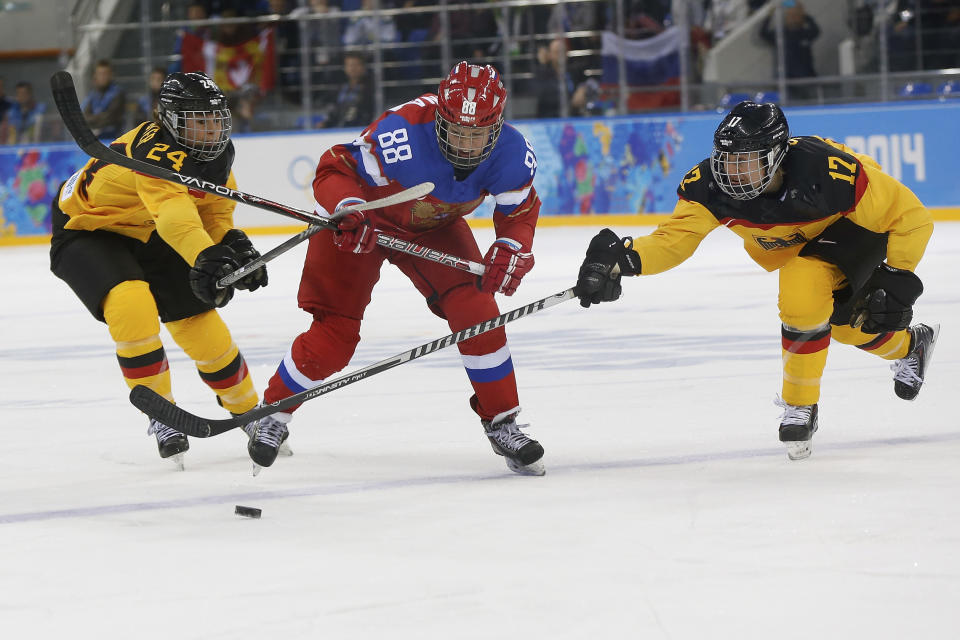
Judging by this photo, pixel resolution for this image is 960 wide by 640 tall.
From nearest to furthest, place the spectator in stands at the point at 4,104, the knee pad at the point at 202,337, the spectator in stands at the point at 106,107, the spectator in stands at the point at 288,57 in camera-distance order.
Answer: the knee pad at the point at 202,337 < the spectator in stands at the point at 106,107 < the spectator in stands at the point at 288,57 < the spectator in stands at the point at 4,104

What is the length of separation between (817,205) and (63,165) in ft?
29.4

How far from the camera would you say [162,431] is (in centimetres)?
340

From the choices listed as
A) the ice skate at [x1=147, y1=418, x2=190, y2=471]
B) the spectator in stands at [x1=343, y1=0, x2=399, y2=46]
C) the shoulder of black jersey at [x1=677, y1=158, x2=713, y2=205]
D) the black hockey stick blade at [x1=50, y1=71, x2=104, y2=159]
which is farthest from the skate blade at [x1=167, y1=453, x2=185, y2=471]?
the spectator in stands at [x1=343, y1=0, x2=399, y2=46]

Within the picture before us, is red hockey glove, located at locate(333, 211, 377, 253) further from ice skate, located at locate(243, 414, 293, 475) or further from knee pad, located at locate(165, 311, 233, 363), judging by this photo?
knee pad, located at locate(165, 311, 233, 363)

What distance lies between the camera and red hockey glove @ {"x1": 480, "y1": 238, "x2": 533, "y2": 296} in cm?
315

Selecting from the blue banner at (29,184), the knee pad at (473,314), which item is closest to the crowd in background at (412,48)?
the blue banner at (29,184)

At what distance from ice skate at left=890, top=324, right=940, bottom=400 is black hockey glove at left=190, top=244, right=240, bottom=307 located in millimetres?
1882

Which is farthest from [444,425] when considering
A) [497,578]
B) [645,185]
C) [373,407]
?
[645,185]

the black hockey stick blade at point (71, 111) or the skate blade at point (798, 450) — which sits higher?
the black hockey stick blade at point (71, 111)

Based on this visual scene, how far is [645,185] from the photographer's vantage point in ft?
32.8

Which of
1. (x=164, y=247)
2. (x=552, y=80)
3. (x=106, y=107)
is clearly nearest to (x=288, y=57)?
(x=106, y=107)

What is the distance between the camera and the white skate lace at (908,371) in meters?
3.61

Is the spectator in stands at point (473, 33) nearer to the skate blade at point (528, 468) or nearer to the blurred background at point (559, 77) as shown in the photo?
the blurred background at point (559, 77)

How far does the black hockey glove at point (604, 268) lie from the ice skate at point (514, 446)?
1.19 feet
